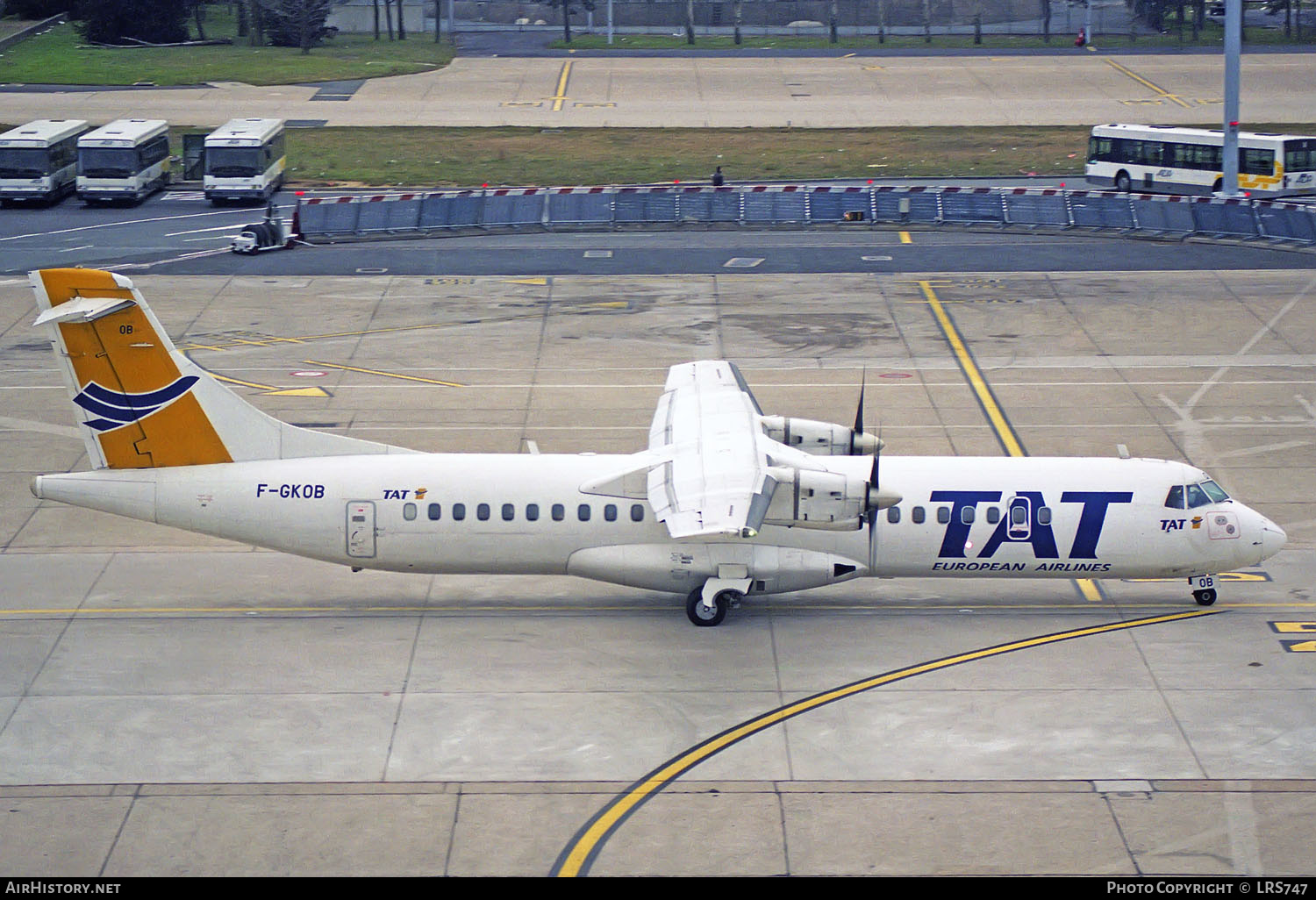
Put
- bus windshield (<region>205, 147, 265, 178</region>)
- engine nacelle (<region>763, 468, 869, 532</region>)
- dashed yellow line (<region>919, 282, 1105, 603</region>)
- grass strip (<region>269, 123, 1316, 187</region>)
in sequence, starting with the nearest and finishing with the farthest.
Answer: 1. engine nacelle (<region>763, 468, 869, 532</region>)
2. dashed yellow line (<region>919, 282, 1105, 603</region>)
3. bus windshield (<region>205, 147, 265, 178</region>)
4. grass strip (<region>269, 123, 1316, 187</region>)

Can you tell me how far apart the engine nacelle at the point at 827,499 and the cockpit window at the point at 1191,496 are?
6445 millimetres

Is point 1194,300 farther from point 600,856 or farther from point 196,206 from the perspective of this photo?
point 196,206

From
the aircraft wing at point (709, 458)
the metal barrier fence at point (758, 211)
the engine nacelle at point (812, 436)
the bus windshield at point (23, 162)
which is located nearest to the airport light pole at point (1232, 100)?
the metal barrier fence at point (758, 211)

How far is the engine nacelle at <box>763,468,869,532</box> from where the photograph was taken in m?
23.9

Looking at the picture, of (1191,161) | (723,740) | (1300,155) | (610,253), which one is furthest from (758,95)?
(723,740)

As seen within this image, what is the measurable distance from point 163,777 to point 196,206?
166 ft

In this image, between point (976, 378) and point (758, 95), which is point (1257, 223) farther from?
point (758, 95)

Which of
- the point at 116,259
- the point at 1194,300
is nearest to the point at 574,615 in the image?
the point at 1194,300

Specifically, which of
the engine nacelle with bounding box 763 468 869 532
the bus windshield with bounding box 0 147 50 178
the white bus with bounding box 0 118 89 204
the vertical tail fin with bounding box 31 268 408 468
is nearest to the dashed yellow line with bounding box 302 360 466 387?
the vertical tail fin with bounding box 31 268 408 468

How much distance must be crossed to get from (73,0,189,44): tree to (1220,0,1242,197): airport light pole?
7947 cm

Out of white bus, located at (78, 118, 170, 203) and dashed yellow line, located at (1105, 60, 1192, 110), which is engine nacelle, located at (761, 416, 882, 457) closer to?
white bus, located at (78, 118, 170, 203)

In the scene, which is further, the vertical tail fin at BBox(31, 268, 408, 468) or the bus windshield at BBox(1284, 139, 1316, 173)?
the bus windshield at BBox(1284, 139, 1316, 173)

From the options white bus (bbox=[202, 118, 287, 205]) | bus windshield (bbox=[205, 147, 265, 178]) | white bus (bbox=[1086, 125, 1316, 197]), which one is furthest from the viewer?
white bus (bbox=[1086, 125, 1316, 197])

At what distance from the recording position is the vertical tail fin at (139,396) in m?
24.5
